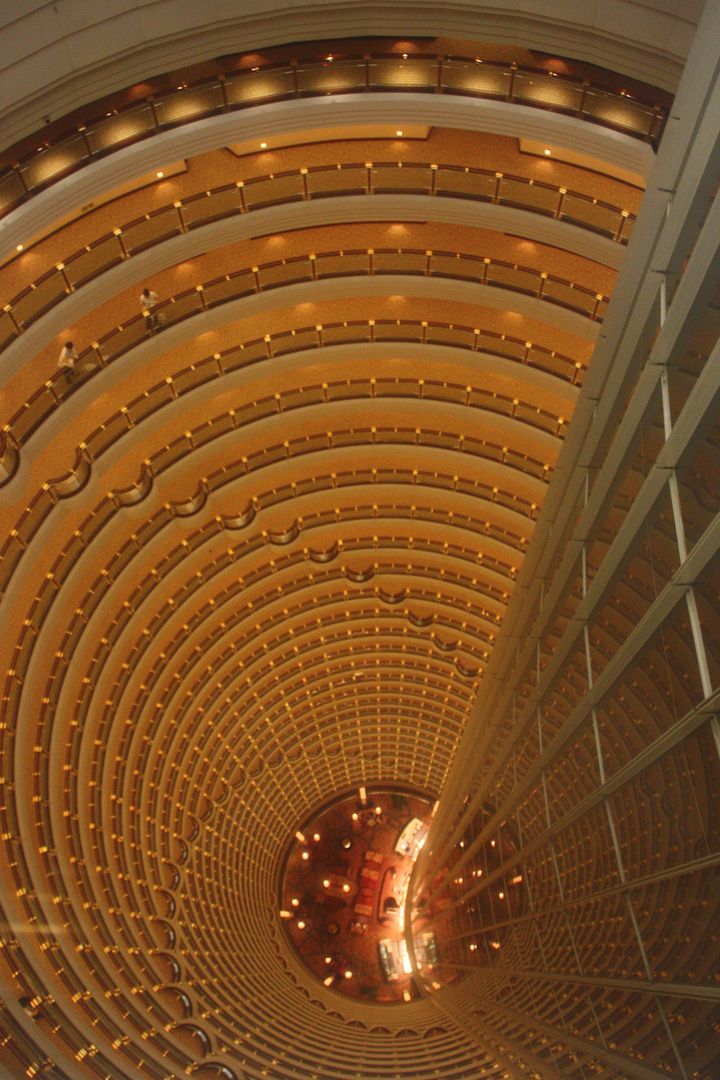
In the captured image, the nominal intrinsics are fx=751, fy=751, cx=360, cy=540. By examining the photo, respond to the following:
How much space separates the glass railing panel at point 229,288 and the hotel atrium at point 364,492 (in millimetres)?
81

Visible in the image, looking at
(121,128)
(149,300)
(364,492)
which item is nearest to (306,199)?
(149,300)

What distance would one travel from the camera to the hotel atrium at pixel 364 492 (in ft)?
Result: 30.2

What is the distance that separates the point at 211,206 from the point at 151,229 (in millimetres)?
1311

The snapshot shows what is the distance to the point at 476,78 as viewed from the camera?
12273mm

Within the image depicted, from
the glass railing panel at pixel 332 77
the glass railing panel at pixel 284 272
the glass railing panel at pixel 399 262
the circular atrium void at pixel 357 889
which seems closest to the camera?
the glass railing panel at pixel 332 77

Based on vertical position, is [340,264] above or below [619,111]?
above

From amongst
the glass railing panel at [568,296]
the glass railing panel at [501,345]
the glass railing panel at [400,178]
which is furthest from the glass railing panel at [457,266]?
the glass railing panel at [400,178]

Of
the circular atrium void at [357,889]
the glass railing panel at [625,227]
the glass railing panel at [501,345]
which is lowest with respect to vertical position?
the circular atrium void at [357,889]

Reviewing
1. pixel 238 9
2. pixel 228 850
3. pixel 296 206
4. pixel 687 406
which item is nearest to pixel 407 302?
pixel 296 206

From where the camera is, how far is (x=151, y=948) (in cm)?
2361

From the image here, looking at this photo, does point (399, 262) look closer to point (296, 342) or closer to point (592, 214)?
point (296, 342)

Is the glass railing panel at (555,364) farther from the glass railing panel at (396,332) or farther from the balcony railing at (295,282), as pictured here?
the glass railing panel at (396,332)

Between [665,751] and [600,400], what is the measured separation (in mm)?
5107

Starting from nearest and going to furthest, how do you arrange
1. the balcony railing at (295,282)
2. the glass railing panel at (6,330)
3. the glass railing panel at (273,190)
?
1. the glass railing panel at (6,330)
2. the glass railing panel at (273,190)
3. the balcony railing at (295,282)
